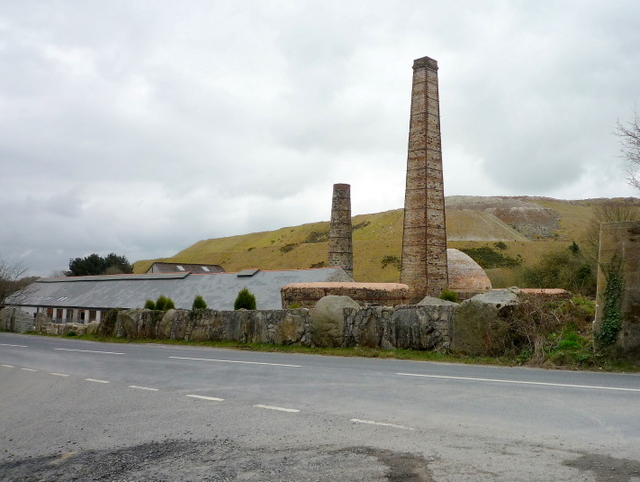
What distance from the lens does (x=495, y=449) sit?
516cm

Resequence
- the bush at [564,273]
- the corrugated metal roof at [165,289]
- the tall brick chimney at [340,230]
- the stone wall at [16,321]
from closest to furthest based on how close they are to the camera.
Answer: the bush at [564,273] < the stone wall at [16,321] < the corrugated metal roof at [165,289] < the tall brick chimney at [340,230]

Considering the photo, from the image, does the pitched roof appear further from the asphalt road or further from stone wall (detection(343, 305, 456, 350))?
the asphalt road

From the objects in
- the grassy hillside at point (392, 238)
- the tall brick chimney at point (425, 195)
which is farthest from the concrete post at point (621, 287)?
the grassy hillside at point (392, 238)

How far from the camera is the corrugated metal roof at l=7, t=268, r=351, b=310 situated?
33.7 meters

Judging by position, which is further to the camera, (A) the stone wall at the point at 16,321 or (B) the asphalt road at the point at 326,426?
(A) the stone wall at the point at 16,321

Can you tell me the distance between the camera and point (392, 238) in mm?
112062

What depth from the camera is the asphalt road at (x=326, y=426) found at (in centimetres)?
477

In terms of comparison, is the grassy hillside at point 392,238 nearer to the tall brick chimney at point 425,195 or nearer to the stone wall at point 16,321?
the tall brick chimney at point 425,195

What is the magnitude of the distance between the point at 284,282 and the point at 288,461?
30.3 meters

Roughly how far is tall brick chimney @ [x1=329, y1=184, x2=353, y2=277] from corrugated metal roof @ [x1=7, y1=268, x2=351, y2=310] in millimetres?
2313

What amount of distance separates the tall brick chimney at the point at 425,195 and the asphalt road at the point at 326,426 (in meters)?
17.7

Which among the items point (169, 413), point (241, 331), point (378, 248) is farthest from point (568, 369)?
point (378, 248)

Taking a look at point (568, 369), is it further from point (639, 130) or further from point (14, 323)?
point (14, 323)

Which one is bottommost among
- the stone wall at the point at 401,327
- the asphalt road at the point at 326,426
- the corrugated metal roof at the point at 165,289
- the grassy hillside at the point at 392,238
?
the asphalt road at the point at 326,426
